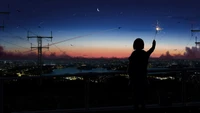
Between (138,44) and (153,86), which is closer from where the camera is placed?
(138,44)

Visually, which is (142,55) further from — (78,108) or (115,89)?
(115,89)

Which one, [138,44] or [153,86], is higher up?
[138,44]

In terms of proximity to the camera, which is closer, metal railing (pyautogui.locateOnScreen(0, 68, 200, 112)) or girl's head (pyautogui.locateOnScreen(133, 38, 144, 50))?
girl's head (pyautogui.locateOnScreen(133, 38, 144, 50))

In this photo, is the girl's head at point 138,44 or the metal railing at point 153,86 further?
the metal railing at point 153,86

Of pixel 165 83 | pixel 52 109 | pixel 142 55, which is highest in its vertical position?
pixel 142 55

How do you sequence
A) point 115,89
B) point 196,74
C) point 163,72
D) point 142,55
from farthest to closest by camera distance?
point 115,89 < point 196,74 < point 163,72 < point 142,55

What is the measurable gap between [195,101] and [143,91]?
311 centimetres

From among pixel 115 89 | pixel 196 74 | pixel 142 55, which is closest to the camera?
pixel 142 55

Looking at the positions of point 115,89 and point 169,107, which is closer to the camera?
point 169,107

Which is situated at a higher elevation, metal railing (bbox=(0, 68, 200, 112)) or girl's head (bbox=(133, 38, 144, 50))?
girl's head (bbox=(133, 38, 144, 50))

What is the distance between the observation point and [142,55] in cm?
715

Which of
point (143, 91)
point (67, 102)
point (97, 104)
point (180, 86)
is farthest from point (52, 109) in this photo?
point (180, 86)

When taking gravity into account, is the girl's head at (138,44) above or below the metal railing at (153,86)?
above

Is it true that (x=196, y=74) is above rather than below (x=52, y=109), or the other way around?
above
